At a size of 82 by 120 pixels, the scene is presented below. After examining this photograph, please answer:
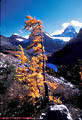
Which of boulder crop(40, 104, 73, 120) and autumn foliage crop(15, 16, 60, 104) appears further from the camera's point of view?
autumn foliage crop(15, 16, 60, 104)

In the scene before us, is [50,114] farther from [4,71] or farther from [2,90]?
[4,71]

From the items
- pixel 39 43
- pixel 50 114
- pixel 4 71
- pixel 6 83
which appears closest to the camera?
pixel 50 114

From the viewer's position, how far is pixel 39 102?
8641 millimetres

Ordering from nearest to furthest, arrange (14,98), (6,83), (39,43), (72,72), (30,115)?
1. (30,115)
2. (39,43)
3. (14,98)
4. (6,83)
5. (72,72)

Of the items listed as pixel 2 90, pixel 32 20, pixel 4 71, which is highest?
pixel 32 20

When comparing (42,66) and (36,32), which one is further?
(42,66)

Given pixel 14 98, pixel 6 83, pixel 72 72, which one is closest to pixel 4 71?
pixel 6 83

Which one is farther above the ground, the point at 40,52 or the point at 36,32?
the point at 36,32

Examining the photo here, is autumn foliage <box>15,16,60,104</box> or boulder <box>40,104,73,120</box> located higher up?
autumn foliage <box>15,16,60,104</box>

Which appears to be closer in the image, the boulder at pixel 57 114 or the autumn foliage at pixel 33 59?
the boulder at pixel 57 114

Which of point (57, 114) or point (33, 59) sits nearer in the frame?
point (57, 114)

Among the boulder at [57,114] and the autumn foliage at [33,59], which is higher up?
the autumn foliage at [33,59]

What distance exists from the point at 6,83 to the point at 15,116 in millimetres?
3738

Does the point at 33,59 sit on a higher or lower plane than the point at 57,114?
higher
